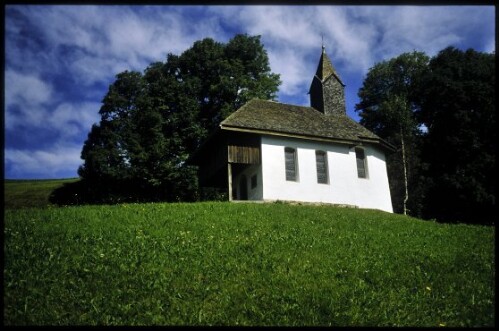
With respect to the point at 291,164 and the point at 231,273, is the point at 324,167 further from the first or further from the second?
the point at 231,273

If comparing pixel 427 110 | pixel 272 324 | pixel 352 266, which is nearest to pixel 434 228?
pixel 352 266

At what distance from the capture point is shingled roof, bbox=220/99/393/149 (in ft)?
82.4

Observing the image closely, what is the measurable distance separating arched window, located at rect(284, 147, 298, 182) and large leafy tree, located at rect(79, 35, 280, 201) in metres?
10.5

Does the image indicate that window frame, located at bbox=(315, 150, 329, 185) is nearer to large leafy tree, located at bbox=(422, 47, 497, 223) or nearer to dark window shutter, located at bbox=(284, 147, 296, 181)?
dark window shutter, located at bbox=(284, 147, 296, 181)

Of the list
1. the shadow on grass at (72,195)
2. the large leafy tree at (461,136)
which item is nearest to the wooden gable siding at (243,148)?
the shadow on grass at (72,195)

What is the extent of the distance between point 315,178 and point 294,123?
3890mm

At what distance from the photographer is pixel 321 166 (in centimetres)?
2673

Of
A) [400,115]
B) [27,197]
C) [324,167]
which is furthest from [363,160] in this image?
[27,197]

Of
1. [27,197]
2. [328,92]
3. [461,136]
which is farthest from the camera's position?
[27,197]

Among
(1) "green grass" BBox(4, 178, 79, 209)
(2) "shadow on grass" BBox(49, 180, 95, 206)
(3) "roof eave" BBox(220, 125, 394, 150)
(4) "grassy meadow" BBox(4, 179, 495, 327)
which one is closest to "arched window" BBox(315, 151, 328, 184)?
(3) "roof eave" BBox(220, 125, 394, 150)

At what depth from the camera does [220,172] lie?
→ 27.4 metres

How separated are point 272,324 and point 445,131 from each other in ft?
107

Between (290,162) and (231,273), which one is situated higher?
(290,162)

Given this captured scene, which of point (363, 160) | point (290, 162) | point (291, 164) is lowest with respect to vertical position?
point (291, 164)
